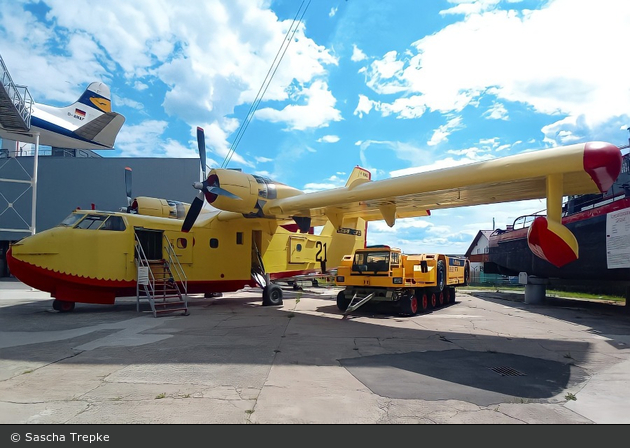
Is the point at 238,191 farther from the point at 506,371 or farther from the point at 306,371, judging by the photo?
the point at 506,371

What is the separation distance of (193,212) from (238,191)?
76.3 inches

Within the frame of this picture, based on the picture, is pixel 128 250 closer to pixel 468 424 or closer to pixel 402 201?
pixel 402 201

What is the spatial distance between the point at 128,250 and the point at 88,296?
5.80 ft

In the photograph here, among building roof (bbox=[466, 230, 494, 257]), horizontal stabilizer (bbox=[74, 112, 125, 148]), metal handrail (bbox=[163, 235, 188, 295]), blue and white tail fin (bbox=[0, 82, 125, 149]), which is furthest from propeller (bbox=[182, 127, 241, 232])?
building roof (bbox=[466, 230, 494, 257])

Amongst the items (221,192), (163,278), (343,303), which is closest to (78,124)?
(163,278)

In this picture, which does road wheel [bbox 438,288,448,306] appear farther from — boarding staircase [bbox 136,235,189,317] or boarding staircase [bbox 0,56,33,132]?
boarding staircase [bbox 0,56,33,132]

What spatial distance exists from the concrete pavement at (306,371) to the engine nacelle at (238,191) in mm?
3638

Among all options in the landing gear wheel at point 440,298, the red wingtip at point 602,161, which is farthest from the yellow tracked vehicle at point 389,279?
the red wingtip at point 602,161

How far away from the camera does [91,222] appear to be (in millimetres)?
11859

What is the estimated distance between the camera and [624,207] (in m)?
11.4

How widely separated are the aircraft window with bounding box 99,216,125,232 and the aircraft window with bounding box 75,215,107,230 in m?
0.15

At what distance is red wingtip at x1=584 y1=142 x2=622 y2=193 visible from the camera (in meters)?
6.76
